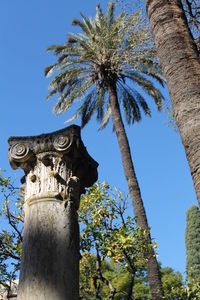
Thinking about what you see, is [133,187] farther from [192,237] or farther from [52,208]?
[192,237]

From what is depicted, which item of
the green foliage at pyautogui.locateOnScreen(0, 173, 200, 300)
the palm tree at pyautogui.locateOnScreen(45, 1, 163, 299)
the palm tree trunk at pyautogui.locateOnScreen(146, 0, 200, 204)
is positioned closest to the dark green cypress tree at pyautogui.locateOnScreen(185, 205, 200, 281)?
the palm tree at pyautogui.locateOnScreen(45, 1, 163, 299)

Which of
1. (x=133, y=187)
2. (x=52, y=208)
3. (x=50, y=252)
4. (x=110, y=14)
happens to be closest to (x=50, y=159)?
(x=52, y=208)

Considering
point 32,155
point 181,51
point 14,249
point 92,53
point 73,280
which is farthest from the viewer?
point 92,53

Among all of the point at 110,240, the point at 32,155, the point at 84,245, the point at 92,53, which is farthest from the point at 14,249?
the point at 92,53

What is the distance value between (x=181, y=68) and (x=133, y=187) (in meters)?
9.47

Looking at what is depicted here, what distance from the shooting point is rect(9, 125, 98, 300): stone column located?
3529 mm

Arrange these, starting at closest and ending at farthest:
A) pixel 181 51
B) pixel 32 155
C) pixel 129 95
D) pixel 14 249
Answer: pixel 181 51 → pixel 32 155 → pixel 14 249 → pixel 129 95

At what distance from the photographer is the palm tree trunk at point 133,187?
10.2 metres

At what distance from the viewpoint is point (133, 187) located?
40.3 feet

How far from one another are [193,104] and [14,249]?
5811mm

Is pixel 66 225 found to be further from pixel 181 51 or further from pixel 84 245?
pixel 84 245

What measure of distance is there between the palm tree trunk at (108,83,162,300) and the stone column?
574 centimetres

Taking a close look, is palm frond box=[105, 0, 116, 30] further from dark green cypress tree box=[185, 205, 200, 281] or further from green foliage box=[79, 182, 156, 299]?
dark green cypress tree box=[185, 205, 200, 281]

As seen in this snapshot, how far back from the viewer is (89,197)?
7848mm
